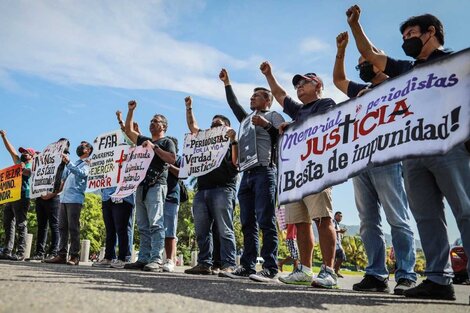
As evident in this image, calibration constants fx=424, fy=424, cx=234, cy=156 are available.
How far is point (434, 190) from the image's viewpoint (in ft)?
11.6

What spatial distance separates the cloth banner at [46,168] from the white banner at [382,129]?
5.78 metres

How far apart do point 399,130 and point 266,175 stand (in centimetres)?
205

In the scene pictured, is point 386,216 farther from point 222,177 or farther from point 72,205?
point 72,205

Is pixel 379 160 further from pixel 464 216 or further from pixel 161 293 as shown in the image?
pixel 161 293

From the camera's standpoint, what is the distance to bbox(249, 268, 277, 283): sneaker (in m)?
4.76

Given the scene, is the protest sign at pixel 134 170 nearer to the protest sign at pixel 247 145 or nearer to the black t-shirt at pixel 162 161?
the black t-shirt at pixel 162 161

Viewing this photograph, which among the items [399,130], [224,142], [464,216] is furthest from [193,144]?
[464,216]

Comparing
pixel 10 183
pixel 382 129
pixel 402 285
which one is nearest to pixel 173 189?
pixel 10 183

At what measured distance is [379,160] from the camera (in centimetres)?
354

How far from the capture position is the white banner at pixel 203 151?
6449mm

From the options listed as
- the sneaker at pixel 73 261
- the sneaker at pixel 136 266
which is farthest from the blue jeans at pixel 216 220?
the sneaker at pixel 73 261

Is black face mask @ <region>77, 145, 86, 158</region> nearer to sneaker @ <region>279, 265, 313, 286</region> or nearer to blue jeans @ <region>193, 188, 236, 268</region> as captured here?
blue jeans @ <region>193, 188, 236, 268</region>

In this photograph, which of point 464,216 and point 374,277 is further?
point 374,277

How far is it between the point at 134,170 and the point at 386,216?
13.9ft
